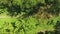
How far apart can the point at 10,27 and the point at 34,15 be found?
99 cm

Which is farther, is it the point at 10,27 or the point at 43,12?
the point at 43,12

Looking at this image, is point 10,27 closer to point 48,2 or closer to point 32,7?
point 32,7

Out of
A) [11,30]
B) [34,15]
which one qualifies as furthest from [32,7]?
[11,30]

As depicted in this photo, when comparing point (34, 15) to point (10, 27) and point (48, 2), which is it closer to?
point (48, 2)

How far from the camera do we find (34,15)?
6.00m

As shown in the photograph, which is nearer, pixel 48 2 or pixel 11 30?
pixel 11 30

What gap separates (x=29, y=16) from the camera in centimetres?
600

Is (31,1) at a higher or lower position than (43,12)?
higher

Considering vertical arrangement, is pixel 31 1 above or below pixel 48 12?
above

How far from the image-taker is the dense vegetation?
210 inches

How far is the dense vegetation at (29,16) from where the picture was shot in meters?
5.32

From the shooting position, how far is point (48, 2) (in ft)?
19.8

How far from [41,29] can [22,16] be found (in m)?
0.99

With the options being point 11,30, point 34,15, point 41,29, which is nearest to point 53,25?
point 41,29
